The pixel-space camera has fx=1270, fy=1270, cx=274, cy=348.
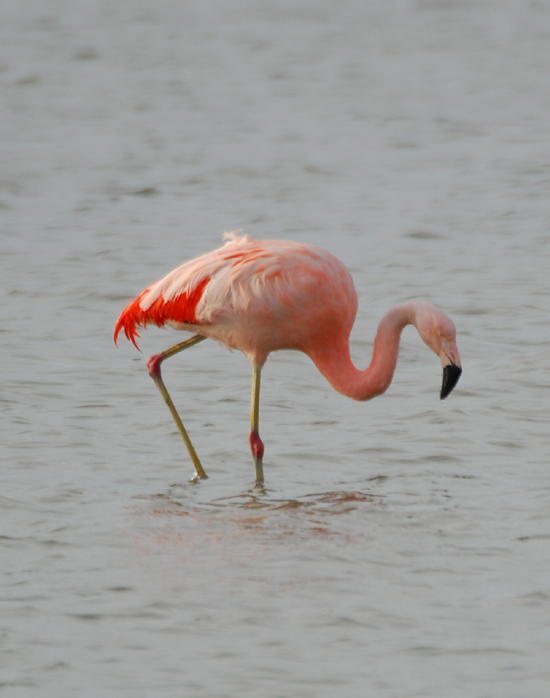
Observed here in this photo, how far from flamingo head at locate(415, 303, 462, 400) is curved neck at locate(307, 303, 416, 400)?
14cm

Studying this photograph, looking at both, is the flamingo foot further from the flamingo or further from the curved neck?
the curved neck

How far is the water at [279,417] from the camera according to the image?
429 centimetres

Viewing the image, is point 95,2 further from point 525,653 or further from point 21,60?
point 525,653

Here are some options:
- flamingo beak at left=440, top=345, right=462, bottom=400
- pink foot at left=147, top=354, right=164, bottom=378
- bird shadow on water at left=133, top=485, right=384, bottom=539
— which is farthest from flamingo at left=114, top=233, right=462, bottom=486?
pink foot at left=147, top=354, right=164, bottom=378

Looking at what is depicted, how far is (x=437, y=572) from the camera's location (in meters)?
4.89

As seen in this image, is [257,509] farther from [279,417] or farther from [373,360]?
[279,417]

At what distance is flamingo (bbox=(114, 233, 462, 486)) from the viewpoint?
6.04 metres

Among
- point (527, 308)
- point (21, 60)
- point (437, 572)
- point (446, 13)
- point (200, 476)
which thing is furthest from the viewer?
point (446, 13)

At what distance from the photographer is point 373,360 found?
→ 6125 mm

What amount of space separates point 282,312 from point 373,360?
50cm

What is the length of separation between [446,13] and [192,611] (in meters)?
19.4

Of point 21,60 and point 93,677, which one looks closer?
point 93,677

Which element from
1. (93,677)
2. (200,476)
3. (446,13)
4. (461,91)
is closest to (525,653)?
(93,677)

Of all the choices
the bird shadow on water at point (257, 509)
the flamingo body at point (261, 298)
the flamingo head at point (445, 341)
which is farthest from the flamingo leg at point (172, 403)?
the flamingo head at point (445, 341)
